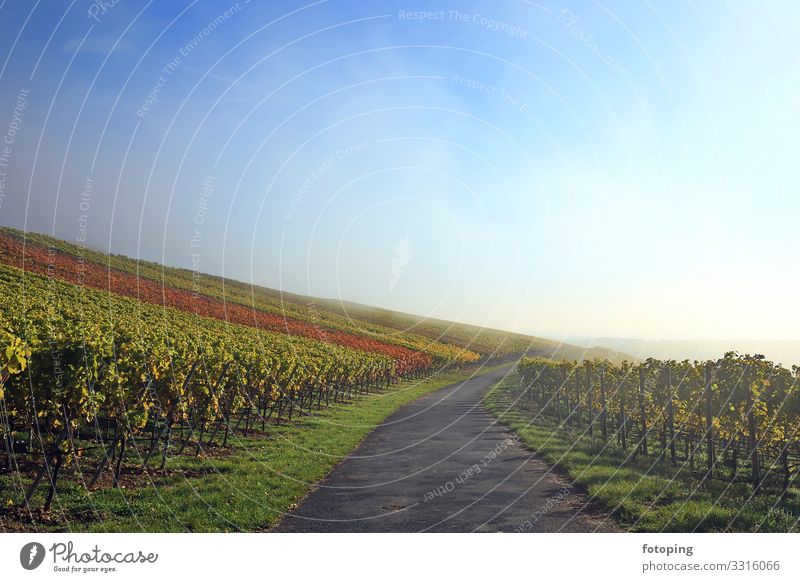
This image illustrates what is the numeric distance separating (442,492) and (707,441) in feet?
35.2

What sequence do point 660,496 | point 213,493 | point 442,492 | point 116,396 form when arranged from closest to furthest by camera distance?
point 213,493
point 660,496
point 442,492
point 116,396

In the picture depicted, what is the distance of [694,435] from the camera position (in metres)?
23.9

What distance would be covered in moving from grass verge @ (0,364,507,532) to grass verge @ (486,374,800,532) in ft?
25.7

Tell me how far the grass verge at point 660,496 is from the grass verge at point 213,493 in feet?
25.7

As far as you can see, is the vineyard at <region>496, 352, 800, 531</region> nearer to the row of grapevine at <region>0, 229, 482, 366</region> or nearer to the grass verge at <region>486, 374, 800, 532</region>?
the grass verge at <region>486, 374, 800, 532</region>

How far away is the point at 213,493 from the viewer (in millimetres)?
14359

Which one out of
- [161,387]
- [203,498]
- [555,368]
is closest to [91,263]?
[555,368]

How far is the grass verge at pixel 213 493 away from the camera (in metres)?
11.8

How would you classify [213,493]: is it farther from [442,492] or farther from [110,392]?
[442,492]

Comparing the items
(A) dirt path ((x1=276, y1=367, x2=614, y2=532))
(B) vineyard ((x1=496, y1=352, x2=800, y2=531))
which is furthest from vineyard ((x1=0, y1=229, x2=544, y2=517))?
(B) vineyard ((x1=496, y1=352, x2=800, y2=531))

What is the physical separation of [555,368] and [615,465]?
27.9m
